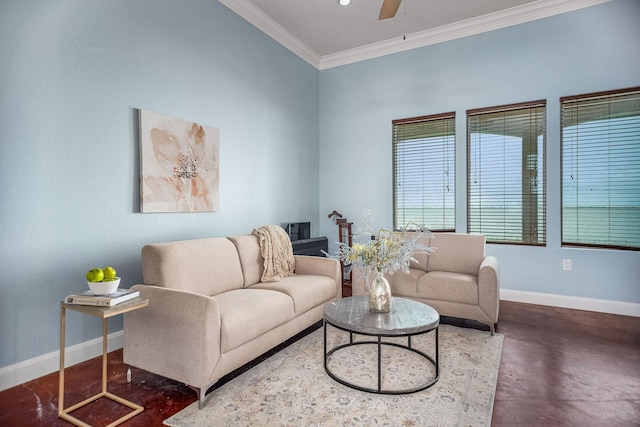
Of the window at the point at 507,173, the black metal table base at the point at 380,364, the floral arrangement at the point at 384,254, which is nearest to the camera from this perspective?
the black metal table base at the point at 380,364

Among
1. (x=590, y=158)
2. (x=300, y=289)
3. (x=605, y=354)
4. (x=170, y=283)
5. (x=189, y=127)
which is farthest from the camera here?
(x=590, y=158)

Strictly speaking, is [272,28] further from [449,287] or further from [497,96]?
[449,287]

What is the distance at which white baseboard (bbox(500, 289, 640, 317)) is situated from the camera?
11.4ft

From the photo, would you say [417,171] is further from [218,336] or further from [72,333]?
[72,333]

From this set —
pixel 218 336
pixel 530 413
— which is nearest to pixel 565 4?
pixel 530 413

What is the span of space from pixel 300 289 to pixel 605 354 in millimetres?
2322

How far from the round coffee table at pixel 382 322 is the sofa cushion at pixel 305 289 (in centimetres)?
37

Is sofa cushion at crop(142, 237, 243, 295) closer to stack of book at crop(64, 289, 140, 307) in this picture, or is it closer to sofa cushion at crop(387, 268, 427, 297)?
stack of book at crop(64, 289, 140, 307)

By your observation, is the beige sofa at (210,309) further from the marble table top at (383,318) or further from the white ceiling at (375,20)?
the white ceiling at (375,20)

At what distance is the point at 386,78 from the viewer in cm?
477

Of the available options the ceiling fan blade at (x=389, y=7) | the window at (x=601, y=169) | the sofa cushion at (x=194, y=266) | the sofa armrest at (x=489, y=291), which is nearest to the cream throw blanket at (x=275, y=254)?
the sofa cushion at (x=194, y=266)

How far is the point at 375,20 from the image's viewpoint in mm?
4113

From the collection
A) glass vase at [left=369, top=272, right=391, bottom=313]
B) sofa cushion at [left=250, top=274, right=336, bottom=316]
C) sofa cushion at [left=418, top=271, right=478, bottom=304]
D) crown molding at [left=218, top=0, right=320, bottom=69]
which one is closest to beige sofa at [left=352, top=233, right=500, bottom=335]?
sofa cushion at [left=418, top=271, right=478, bottom=304]

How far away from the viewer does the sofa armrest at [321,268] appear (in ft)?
10.9
